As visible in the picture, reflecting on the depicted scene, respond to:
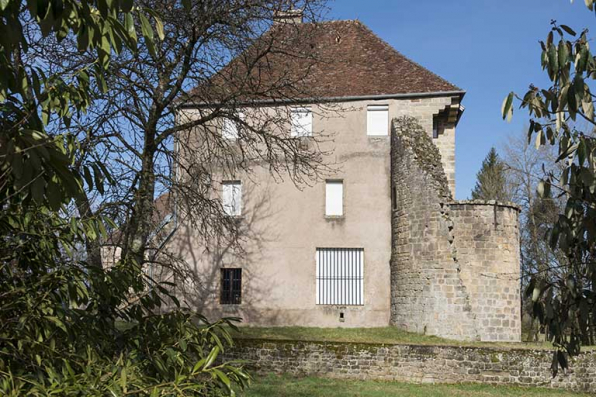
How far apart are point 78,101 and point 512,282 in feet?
55.5

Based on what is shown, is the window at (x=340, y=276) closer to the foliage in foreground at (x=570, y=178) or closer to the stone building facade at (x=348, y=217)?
the stone building facade at (x=348, y=217)

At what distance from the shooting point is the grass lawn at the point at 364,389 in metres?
13.3

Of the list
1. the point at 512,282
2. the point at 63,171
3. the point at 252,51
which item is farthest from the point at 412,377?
the point at 63,171

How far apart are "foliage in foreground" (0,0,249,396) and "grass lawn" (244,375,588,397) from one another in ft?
30.6

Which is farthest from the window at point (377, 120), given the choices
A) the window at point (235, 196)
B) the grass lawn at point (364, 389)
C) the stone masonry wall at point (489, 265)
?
the grass lawn at point (364, 389)

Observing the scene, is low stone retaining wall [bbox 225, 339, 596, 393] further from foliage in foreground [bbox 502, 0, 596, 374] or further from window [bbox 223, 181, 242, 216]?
foliage in foreground [bbox 502, 0, 596, 374]

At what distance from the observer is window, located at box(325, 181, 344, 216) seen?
21.7 m

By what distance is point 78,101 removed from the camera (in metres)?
4.00

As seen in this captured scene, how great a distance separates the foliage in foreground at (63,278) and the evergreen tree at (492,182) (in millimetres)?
38236

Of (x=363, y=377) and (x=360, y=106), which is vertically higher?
(x=360, y=106)

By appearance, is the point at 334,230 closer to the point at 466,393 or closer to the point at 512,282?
the point at 512,282

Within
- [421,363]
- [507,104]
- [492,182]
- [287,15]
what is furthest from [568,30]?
[492,182]

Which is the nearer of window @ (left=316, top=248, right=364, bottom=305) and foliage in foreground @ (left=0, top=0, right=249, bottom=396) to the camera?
foliage in foreground @ (left=0, top=0, right=249, bottom=396)

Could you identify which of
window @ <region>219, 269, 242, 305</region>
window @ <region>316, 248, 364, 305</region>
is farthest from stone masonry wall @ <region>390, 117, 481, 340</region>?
window @ <region>219, 269, 242, 305</region>
